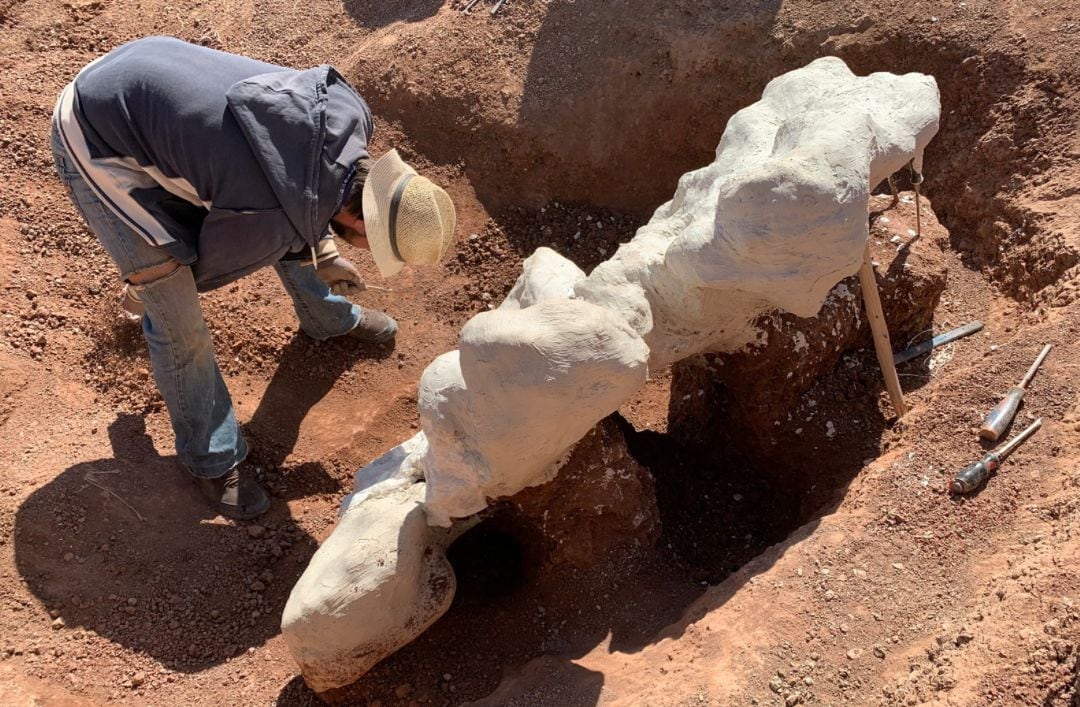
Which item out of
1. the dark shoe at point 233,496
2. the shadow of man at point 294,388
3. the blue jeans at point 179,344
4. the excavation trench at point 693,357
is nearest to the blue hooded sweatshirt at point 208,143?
the blue jeans at point 179,344

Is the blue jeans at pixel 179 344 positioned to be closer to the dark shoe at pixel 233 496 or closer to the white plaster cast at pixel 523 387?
the dark shoe at pixel 233 496

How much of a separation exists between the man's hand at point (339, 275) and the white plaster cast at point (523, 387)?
1150mm

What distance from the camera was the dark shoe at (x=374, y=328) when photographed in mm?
4266

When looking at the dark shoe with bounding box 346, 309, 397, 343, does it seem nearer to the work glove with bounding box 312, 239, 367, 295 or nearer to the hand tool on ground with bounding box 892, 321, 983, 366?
the work glove with bounding box 312, 239, 367, 295

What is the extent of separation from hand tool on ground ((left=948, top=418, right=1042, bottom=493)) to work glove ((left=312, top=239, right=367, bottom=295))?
2.49 meters

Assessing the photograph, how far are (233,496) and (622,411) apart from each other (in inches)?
68.3

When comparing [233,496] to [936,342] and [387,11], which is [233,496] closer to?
[936,342]

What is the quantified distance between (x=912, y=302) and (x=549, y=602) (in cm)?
178

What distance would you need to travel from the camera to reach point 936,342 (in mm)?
3406

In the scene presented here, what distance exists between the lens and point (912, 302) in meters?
3.31

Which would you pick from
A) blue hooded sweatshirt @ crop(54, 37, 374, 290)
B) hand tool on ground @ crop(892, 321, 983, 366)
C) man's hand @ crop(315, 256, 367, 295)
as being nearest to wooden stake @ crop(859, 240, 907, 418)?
hand tool on ground @ crop(892, 321, 983, 366)

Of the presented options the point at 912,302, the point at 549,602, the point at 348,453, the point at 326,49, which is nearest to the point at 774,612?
the point at 549,602

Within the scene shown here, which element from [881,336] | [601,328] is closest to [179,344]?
[601,328]

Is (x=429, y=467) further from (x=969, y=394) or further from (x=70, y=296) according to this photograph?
(x=70, y=296)
